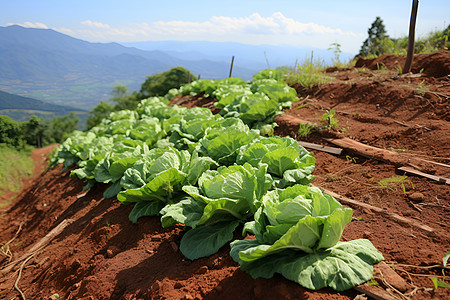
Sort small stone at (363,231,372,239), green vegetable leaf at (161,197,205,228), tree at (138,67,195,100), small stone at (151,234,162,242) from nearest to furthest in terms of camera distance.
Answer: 1. small stone at (363,231,372,239)
2. green vegetable leaf at (161,197,205,228)
3. small stone at (151,234,162,242)
4. tree at (138,67,195,100)

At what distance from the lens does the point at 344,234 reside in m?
2.17

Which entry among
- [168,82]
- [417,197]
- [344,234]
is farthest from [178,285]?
[168,82]

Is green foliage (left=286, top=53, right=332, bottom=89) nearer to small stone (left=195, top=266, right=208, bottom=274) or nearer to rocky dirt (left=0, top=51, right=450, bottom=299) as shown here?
rocky dirt (left=0, top=51, right=450, bottom=299)

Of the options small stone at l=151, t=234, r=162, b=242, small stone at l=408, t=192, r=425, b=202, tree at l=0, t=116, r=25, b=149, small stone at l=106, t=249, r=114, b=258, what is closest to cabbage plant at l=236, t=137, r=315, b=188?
small stone at l=408, t=192, r=425, b=202

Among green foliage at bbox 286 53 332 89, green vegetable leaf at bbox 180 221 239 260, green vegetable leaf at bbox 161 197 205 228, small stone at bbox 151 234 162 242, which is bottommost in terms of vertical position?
small stone at bbox 151 234 162 242

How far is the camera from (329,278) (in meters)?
1.61

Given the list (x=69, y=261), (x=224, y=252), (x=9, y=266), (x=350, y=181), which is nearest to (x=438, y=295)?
(x=224, y=252)

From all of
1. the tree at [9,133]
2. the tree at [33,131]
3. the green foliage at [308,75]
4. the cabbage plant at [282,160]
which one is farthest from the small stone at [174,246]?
the tree at [33,131]

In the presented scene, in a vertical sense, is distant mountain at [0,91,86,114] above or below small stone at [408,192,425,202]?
below

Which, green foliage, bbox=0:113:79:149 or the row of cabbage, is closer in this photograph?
the row of cabbage

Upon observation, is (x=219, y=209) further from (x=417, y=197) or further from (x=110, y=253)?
(x=417, y=197)

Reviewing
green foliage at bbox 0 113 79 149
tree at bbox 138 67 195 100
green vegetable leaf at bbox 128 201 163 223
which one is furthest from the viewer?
tree at bbox 138 67 195 100

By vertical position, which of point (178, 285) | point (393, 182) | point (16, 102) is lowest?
point (16, 102)

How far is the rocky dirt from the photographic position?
1.82 meters
